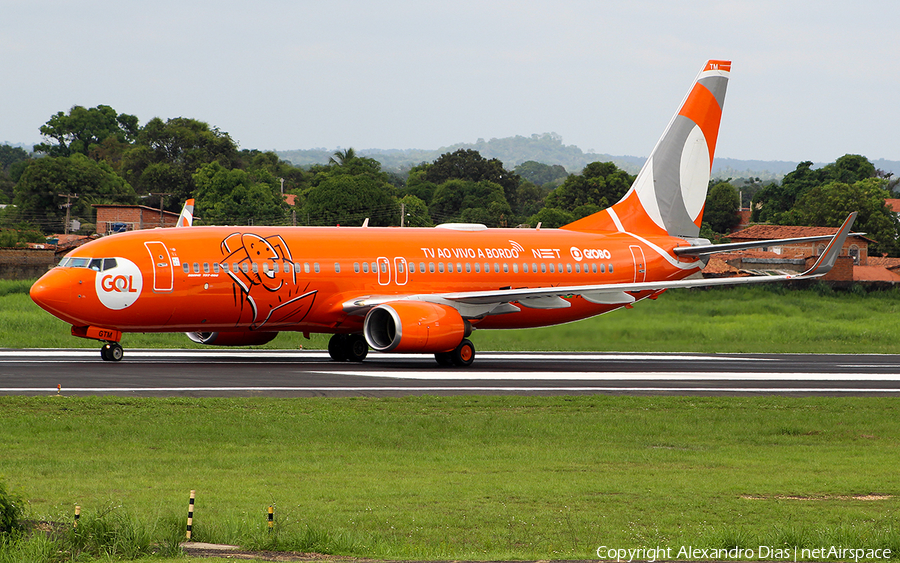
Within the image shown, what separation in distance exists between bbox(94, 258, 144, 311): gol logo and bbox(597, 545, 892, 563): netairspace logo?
71.5ft

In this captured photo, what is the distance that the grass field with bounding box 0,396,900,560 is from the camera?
11273mm

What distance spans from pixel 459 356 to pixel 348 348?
4164 mm

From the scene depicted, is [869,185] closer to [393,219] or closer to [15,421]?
[393,219]

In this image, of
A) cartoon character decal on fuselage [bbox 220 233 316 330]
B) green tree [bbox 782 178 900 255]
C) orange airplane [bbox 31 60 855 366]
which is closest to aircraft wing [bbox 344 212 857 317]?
orange airplane [bbox 31 60 855 366]

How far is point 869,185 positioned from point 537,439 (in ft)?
367

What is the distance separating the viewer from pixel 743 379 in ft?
99.5

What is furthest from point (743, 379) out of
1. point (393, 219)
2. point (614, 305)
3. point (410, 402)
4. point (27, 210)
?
point (27, 210)

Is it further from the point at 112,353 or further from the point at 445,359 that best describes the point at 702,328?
the point at 112,353

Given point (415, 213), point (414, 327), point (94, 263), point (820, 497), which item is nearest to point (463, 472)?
point (820, 497)

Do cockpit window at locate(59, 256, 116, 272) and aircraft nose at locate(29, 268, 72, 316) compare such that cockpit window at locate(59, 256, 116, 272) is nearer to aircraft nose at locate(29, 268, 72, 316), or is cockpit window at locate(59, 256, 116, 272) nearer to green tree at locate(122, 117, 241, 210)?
aircraft nose at locate(29, 268, 72, 316)

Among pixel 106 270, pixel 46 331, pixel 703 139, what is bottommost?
pixel 46 331

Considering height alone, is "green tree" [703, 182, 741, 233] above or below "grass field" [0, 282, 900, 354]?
above

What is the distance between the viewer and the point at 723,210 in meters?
124

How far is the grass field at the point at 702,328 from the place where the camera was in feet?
120
